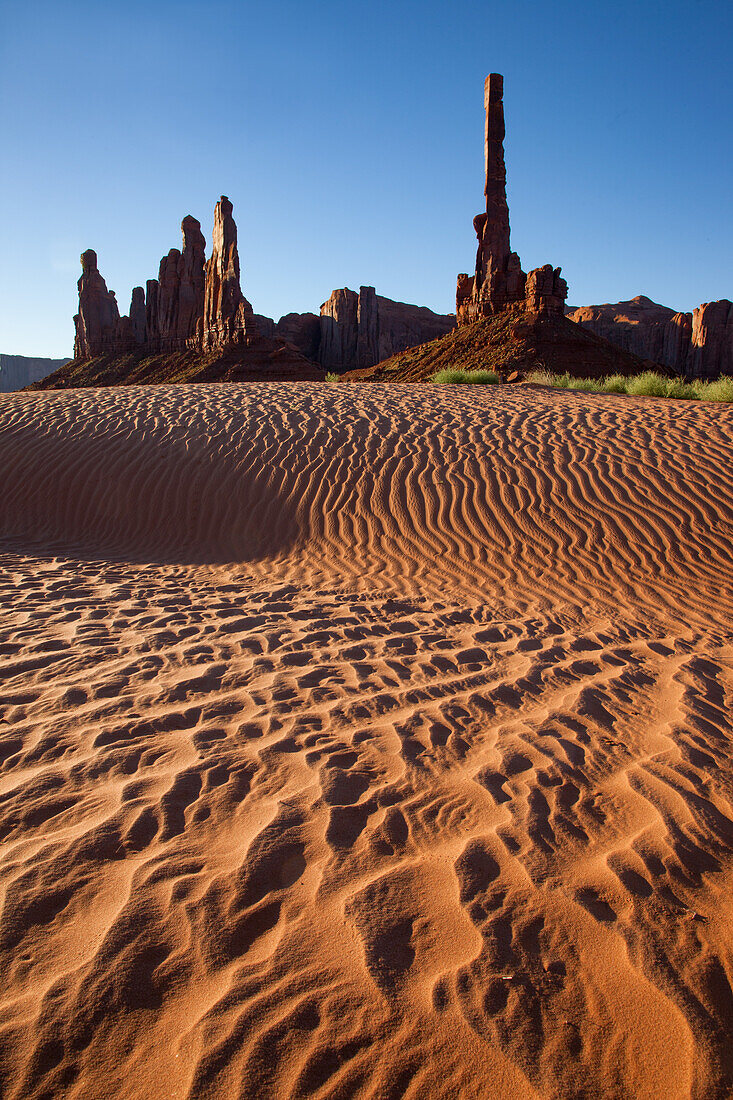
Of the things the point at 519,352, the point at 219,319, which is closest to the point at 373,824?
the point at 519,352

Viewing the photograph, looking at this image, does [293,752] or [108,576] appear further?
[108,576]

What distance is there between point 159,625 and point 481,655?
2.23m

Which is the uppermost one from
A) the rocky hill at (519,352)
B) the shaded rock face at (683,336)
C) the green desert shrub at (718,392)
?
the shaded rock face at (683,336)

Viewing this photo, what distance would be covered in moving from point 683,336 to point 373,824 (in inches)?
2362

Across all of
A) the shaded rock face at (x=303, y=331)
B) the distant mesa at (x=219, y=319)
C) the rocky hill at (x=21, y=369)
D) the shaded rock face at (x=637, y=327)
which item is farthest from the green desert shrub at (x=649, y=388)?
the rocky hill at (x=21, y=369)

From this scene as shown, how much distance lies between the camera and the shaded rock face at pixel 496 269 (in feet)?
94.7

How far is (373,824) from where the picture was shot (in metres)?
2.37

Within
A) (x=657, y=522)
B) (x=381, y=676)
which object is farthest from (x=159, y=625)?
(x=657, y=522)

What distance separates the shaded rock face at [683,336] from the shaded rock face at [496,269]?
11390 millimetres

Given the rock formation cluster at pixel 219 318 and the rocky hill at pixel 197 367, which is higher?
the rock formation cluster at pixel 219 318

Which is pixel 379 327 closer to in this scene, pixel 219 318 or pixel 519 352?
pixel 219 318

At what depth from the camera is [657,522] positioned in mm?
6754

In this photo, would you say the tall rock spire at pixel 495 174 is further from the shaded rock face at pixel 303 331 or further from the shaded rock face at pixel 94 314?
the shaded rock face at pixel 94 314

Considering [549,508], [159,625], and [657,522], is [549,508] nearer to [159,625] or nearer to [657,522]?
[657,522]
